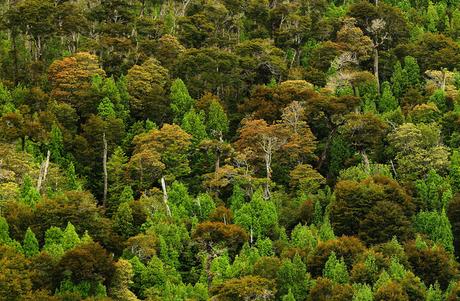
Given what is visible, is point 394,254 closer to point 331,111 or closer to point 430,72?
point 331,111

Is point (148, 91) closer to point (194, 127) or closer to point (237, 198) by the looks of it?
point (194, 127)

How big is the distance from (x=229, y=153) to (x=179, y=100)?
8106mm

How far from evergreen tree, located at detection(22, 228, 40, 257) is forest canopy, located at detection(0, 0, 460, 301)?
0.16 meters

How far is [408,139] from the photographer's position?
55906mm

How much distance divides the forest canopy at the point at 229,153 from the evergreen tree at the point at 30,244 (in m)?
0.16

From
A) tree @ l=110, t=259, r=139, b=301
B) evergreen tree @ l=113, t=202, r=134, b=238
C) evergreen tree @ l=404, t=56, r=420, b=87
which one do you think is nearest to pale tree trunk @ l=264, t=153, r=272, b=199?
evergreen tree @ l=113, t=202, r=134, b=238

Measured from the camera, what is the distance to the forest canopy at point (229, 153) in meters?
44.7

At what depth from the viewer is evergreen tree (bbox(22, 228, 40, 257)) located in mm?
45281

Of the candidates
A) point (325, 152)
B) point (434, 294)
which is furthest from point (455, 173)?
point (434, 294)

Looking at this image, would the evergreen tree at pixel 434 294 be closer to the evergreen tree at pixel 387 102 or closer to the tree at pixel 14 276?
the tree at pixel 14 276

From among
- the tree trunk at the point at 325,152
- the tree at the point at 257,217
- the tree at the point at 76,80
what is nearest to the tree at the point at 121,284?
the tree at the point at 257,217

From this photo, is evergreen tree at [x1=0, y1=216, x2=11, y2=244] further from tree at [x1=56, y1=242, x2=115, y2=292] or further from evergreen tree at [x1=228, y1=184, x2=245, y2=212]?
evergreen tree at [x1=228, y1=184, x2=245, y2=212]

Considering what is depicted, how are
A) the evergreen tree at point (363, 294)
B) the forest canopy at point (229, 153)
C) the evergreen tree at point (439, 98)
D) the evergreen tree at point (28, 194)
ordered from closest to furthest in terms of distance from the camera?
the evergreen tree at point (363, 294)
the forest canopy at point (229, 153)
the evergreen tree at point (28, 194)
the evergreen tree at point (439, 98)

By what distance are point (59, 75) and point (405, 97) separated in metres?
26.7
